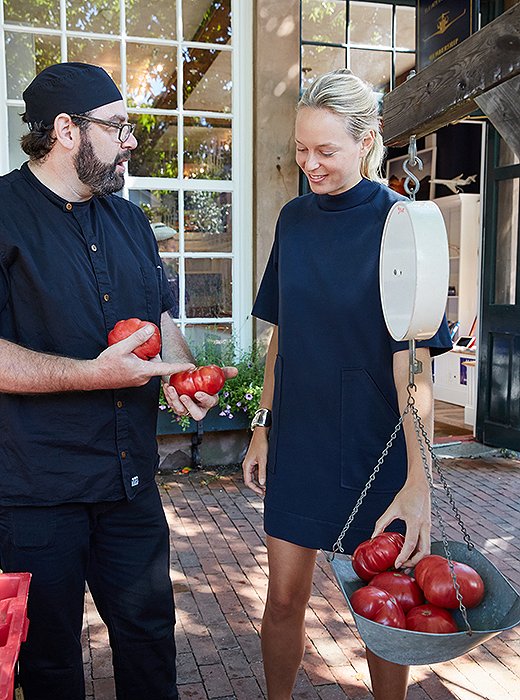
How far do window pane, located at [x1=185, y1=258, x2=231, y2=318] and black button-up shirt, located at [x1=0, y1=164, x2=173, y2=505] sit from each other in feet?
13.1

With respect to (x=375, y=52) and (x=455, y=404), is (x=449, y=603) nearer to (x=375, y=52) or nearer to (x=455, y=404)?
(x=375, y=52)

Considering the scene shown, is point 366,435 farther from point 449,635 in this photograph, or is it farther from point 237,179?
point 237,179

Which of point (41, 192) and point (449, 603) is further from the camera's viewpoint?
point (41, 192)

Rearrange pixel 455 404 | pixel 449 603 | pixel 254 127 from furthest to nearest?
pixel 455 404 < pixel 254 127 < pixel 449 603

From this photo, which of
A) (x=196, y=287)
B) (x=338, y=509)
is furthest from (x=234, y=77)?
(x=338, y=509)

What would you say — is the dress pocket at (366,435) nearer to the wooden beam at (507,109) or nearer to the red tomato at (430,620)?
the red tomato at (430,620)

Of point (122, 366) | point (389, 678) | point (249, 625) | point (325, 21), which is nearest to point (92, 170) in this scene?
point (122, 366)

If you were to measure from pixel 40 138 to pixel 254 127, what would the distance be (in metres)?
4.22

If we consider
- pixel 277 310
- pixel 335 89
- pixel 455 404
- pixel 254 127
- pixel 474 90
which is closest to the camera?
pixel 335 89

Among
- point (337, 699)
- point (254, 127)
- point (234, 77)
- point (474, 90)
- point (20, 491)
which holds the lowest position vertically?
point (337, 699)

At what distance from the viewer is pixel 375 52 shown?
6340 mm

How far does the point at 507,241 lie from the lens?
6.54 m

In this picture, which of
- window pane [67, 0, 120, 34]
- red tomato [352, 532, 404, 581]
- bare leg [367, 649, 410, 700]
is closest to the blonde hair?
red tomato [352, 532, 404, 581]

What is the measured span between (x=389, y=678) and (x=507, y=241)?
5.17 m
